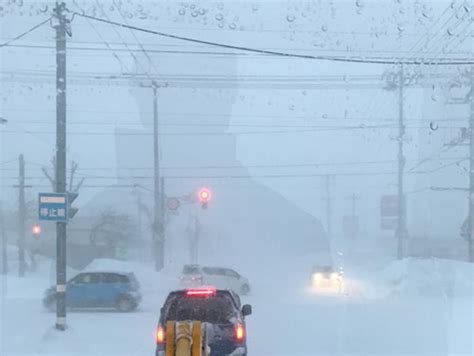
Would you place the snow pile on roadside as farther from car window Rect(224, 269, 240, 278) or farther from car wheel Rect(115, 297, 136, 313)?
car wheel Rect(115, 297, 136, 313)

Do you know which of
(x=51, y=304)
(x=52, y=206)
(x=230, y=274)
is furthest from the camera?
(x=230, y=274)

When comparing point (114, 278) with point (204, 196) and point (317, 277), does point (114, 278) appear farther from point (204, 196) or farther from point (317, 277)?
point (317, 277)

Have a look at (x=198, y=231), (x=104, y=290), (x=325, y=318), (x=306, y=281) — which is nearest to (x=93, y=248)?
(x=198, y=231)

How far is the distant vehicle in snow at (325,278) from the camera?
39.8 metres

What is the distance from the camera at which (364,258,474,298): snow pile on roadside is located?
109 ft

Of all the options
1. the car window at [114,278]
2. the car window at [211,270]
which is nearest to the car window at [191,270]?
the car window at [211,270]

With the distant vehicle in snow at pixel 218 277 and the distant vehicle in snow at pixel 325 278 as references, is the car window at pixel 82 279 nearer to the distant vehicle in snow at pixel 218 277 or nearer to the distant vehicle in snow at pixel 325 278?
the distant vehicle in snow at pixel 218 277

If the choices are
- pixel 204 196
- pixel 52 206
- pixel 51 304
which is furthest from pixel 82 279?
pixel 52 206

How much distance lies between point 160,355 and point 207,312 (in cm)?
112

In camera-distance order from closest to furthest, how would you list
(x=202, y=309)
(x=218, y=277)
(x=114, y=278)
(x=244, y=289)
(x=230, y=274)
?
(x=202, y=309) < (x=114, y=278) < (x=244, y=289) < (x=218, y=277) < (x=230, y=274)

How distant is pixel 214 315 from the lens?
12.6 metres

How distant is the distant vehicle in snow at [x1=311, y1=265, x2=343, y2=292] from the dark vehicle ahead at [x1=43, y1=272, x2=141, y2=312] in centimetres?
1334

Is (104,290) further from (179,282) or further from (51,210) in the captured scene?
(51,210)

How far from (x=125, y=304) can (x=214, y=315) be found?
15960 mm
